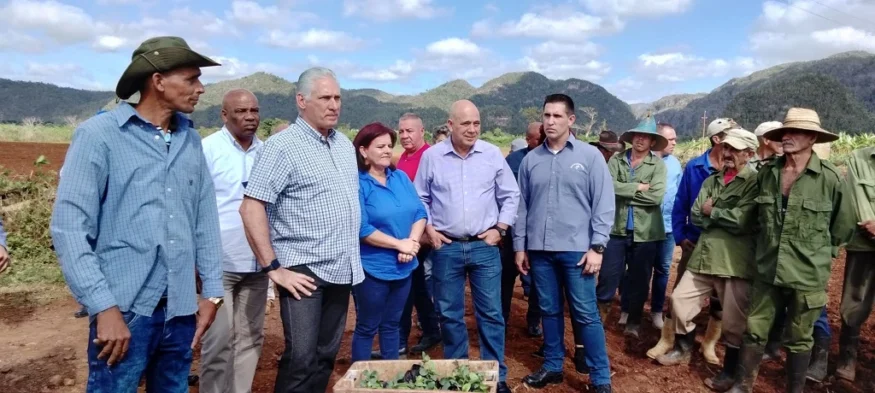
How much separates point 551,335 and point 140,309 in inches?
110

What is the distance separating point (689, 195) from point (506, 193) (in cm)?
193

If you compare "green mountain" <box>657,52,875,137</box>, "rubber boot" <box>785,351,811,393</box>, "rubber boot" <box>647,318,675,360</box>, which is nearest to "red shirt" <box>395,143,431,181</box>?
"rubber boot" <box>647,318,675,360</box>

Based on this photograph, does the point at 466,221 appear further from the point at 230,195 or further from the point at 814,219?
the point at 814,219

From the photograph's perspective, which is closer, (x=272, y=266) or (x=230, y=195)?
(x=272, y=266)

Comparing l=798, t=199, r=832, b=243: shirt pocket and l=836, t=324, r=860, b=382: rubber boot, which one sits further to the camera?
l=836, t=324, r=860, b=382: rubber boot

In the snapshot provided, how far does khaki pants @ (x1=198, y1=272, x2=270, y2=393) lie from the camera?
3.43 metres

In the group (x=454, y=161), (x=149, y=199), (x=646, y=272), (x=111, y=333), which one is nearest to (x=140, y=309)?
(x=111, y=333)

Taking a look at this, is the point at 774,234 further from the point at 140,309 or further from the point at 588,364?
the point at 140,309

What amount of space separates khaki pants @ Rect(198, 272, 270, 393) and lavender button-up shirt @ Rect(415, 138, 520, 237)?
47.5 inches

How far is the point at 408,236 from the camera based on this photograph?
11.7 ft

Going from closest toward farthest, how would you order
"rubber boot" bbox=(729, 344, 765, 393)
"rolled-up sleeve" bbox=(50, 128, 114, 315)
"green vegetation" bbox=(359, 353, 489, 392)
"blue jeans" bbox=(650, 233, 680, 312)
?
"rolled-up sleeve" bbox=(50, 128, 114, 315)
"green vegetation" bbox=(359, 353, 489, 392)
"rubber boot" bbox=(729, 344, 765, 393)
"blue jeans" bbox=(650, 233, 680, 312)

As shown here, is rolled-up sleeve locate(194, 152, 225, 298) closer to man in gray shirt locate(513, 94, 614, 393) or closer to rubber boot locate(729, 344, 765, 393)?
man in gray shirt locate(513, 94, 614, 393)

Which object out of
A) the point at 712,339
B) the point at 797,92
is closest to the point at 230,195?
the point at 712,339

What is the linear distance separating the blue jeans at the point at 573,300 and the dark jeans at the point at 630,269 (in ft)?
3.99
